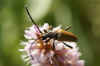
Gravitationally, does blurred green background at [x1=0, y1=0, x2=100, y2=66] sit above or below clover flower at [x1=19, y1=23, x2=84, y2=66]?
above

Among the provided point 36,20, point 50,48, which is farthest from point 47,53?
point 36,20

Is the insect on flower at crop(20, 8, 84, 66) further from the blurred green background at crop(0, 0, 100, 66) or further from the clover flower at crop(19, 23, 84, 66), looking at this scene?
the blurred green background at crop(0, 0, 100, 66)

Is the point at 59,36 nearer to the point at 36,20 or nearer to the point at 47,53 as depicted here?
the point at 47,53

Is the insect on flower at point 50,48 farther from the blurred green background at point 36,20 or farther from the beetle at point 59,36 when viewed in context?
the blurred green background at point 36,20

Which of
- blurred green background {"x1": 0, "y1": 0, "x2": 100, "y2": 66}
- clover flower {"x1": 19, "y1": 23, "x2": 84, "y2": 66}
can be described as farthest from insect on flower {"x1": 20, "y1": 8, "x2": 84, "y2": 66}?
blurred green background {"x1": 0, "y1": 0, "x2": 100, "y2": 66}

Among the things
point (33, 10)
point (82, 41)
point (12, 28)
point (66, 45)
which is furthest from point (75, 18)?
point (66, 45)

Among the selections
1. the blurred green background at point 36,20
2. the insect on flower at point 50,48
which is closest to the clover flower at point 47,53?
the insect on flower at point 50,48
